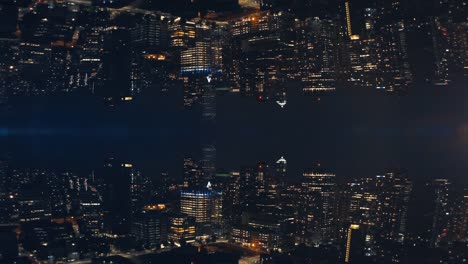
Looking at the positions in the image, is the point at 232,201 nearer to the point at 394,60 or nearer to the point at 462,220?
the point at 462,220

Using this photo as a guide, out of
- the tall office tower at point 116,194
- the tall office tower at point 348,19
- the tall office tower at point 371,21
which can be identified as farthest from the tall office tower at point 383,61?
the tall office tower at point 116,194

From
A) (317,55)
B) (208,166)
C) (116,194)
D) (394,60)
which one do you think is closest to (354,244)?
(116,194)

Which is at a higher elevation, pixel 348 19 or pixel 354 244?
pixel 348 19

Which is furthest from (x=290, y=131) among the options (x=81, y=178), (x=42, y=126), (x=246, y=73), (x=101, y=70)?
(x=81, y=178)

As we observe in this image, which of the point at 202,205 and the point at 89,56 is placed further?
the point at 89,56

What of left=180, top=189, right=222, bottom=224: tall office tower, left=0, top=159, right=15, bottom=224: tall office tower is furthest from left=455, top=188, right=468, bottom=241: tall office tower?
left=0, top=159, right=15, bottom=224: tall office tower

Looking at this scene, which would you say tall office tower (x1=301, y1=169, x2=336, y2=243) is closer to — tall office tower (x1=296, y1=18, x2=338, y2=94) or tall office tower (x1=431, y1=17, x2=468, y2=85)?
tall office tower (x1=431, y1=17, x2=468, y2=85)

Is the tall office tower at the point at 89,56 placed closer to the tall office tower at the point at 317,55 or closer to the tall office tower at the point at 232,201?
Result: the tall office tower at the point at 317,55
